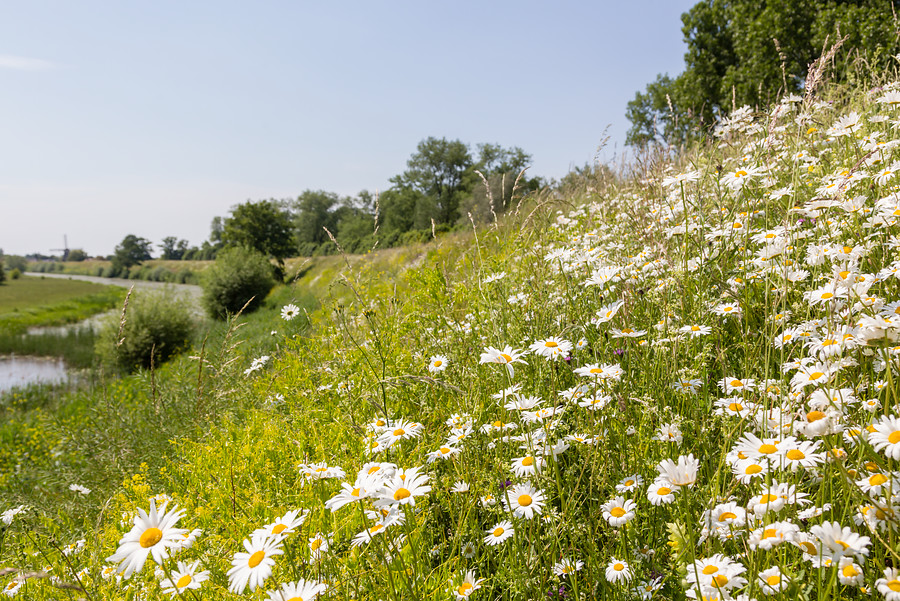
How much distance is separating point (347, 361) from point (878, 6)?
20217 mm

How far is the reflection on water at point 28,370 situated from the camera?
1688 centimetres

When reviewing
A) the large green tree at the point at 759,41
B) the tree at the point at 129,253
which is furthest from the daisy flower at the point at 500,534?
the tree at the point at 129,253

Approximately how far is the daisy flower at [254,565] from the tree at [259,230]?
3543 cm

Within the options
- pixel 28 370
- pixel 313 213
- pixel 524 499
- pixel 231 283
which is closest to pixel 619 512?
pixel 524 499

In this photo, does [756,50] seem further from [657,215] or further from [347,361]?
[347,361]

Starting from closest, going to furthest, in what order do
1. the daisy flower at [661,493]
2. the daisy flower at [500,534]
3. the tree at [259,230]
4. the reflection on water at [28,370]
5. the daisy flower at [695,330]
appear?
the daisy flower at [661,493]
the daisy flower at [500,534]
the daisy flower at [695,330]
the reflection on water at [28,370]
the tree at [259,230]

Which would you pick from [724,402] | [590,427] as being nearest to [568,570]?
[590,427]

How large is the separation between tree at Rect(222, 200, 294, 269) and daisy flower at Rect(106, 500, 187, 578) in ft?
116

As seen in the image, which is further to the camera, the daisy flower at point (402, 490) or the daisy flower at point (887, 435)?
the daisy flower at point (402, 490)

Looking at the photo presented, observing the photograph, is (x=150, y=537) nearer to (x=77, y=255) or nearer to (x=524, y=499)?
(x=524, y=499)

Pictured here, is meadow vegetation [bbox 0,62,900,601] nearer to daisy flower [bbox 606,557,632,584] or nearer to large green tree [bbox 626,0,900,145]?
daisy flower [bbox 606,557,632,584]

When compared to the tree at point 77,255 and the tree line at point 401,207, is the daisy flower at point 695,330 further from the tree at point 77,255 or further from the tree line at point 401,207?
the tree at point 77,255

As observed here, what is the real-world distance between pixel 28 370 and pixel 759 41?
3215cm

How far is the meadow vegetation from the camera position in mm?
1055
